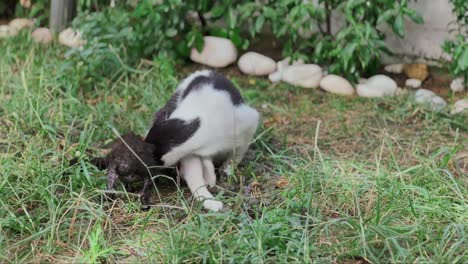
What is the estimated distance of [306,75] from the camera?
4.80m

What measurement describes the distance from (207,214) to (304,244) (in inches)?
18.6

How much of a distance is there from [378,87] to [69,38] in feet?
8.35

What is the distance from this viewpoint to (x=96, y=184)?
3.18m

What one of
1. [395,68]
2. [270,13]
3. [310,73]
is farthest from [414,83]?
[270,13]

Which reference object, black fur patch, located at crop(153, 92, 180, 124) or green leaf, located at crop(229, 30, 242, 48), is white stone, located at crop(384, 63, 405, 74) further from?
black fur patch, located at crop(153, 92, 180, 124)

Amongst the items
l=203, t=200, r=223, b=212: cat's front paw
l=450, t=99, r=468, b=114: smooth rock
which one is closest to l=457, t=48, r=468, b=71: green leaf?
l=450, t=99, r=468, b=114: smooth rock

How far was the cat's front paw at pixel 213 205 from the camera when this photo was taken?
3.03m

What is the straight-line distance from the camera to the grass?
2648mm

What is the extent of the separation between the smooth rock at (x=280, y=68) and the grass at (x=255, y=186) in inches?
9.0

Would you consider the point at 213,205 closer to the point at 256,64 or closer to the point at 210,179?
the point at 210,179

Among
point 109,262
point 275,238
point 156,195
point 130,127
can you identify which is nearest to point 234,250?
point 275,238

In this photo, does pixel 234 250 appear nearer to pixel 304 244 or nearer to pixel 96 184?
pixel 304 244

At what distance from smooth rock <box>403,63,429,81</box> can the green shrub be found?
0.86 ft

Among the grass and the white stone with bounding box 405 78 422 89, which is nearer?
the grass
